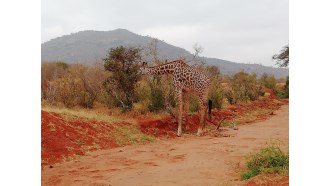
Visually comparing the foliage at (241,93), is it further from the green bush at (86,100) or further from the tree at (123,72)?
the green bush at (86,100)

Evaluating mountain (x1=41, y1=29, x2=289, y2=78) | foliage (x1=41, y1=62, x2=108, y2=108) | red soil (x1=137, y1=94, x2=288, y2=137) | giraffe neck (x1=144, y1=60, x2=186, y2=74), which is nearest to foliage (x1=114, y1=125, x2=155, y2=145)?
red soil (x1=137, y1=94, x2=288, y2=137)

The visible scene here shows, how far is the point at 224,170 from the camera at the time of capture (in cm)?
660

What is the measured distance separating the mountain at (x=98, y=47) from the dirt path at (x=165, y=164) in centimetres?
5293

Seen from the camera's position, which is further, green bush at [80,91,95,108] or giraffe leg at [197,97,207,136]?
green bush at [80,91,95,108]

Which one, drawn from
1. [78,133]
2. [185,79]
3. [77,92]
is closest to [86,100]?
[77,92]

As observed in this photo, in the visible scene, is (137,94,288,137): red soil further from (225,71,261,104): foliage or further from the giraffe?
(225,71,261,104): foliage

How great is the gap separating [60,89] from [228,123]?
6.10 m

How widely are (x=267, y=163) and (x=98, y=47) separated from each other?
218 feet

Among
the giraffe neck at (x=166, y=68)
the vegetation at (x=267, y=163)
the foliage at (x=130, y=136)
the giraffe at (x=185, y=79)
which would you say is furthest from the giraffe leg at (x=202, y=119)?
the vegetation at (x=267, y=163)

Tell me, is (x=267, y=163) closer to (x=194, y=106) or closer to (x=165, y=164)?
(x=165, y=164)

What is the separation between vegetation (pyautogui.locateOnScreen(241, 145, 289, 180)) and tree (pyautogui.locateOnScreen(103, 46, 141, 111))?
8.06m

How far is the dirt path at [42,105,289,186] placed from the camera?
6234 millimetres
